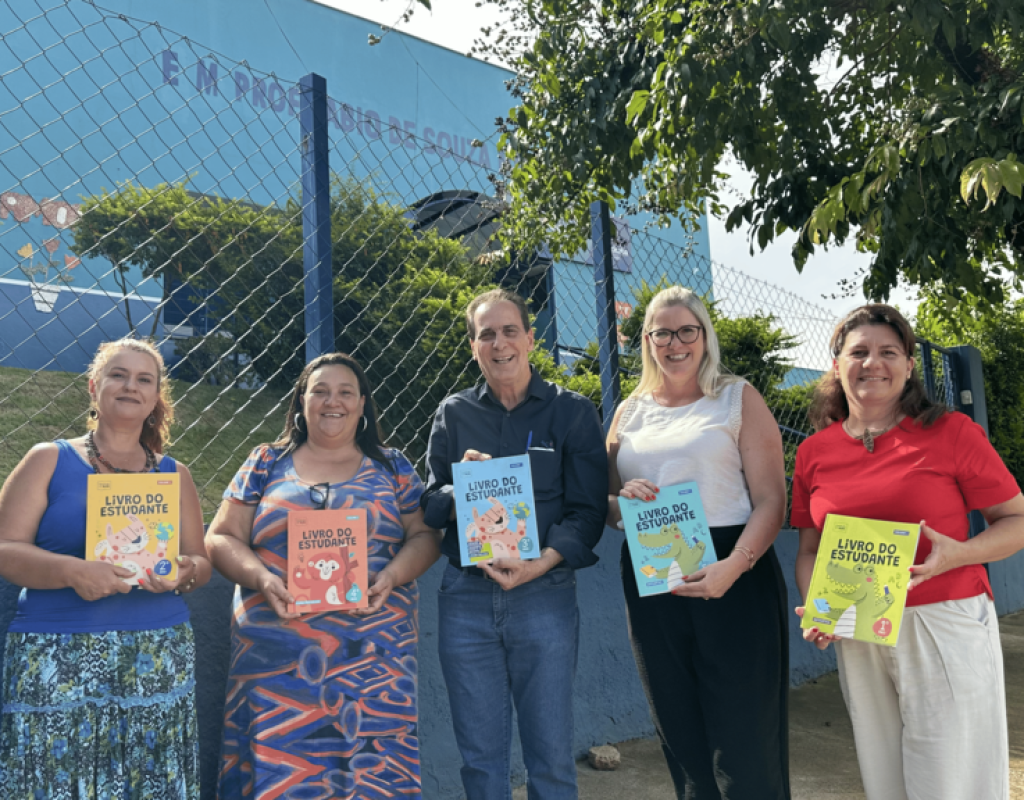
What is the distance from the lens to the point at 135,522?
91.0 inches

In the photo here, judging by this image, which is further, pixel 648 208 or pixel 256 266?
pixel 648 208

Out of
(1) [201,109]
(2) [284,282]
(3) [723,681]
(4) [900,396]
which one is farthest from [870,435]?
(1) [201,109]

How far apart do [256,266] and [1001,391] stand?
27.8 feet

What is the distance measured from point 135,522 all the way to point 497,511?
3.34ft

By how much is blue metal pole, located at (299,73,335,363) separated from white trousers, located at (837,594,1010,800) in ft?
7.06

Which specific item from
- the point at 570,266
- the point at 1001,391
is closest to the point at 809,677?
the point at 570,266

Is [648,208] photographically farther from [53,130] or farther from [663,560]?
[53,130]

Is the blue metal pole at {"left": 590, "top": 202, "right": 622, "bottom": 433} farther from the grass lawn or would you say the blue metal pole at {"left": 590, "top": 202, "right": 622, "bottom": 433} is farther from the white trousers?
the grass lawn

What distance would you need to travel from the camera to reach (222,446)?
6.88m

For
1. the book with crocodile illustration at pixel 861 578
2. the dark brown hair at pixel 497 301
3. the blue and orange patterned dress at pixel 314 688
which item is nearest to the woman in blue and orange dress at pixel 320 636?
the blue and orange patterned dress at pixel 314 688

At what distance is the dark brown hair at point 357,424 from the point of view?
2.78 meters

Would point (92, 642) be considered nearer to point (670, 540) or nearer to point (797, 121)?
point (670, 540)

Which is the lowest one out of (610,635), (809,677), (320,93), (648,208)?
(809,677)

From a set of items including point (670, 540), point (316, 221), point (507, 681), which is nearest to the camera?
point (670, 540)
